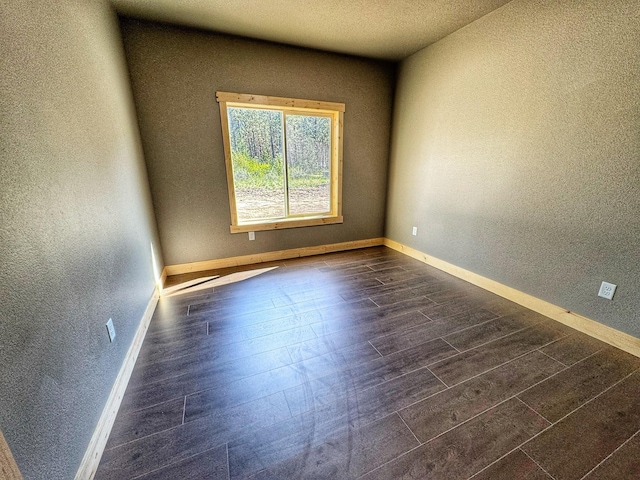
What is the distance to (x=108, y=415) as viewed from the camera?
1.32 m

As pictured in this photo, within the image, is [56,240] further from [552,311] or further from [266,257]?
[552,311]

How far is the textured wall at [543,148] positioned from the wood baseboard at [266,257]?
4.01ft

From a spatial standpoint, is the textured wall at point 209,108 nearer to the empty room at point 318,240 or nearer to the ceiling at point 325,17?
the empty room at point 318,240

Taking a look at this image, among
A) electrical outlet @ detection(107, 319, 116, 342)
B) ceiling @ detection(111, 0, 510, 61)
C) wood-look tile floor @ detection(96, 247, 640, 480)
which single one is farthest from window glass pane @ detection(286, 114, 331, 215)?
electrical outlet @ detection(107, 319, 116, 342)

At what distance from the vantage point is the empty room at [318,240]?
3.63 ft

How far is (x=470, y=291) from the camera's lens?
2719 millimetres

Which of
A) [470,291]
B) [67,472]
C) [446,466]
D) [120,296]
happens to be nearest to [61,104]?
[120,296]

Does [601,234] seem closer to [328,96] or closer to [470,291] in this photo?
[470,291]

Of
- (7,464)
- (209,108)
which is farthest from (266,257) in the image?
(7,464)

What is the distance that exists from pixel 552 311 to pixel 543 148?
1.37 meters

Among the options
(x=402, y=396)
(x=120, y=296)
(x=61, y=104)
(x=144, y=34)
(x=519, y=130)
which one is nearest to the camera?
(x=61, y=104)

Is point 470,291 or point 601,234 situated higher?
point 601,234

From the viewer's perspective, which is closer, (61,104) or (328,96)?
(61,104)

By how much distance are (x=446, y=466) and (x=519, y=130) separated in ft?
8.51
